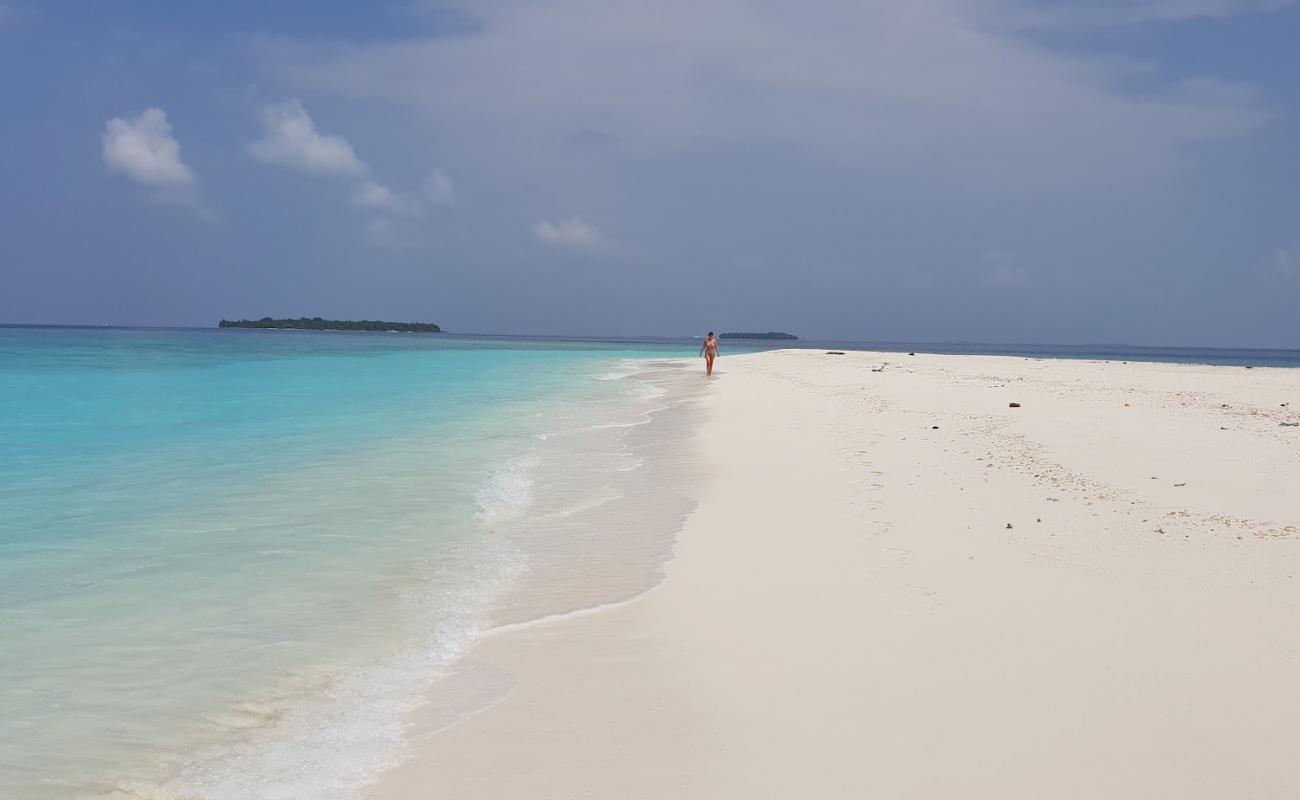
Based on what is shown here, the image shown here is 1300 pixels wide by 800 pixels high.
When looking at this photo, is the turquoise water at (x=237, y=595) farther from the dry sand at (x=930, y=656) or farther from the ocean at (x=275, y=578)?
the dry sand at (x=930, y=656)

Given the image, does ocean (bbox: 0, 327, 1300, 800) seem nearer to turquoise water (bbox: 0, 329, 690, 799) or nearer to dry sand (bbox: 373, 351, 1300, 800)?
turquoise water (bbox: 0, 329, 690, 799)

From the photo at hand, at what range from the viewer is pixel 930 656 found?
4.06 meters

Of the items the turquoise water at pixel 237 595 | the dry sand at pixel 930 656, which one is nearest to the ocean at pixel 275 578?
the turquoise water at pixel 237 595

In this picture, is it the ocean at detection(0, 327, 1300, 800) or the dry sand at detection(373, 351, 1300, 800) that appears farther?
the ocean at detection(0, 327, 1300, 800)

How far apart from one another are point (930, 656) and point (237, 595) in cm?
406

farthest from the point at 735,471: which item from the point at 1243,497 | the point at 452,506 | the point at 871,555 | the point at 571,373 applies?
the point at 571,373

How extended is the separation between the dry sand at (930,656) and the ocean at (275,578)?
18.0 inches

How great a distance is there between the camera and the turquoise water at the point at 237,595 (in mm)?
3439

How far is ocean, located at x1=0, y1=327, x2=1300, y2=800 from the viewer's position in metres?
3.48

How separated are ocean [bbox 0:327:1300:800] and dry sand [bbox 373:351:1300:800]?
0.46 meters

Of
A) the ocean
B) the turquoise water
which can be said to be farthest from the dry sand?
the turquoise water

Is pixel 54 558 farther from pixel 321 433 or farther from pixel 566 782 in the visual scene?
pixel 321 433

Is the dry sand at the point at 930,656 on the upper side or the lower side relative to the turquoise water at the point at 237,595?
upper

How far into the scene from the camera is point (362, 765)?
326 centimetres
